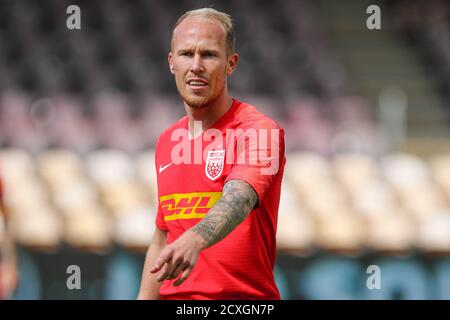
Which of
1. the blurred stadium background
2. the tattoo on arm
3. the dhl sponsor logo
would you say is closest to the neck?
the dhl sponsor logo

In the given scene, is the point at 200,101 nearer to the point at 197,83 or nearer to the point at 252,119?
the point at 197,83

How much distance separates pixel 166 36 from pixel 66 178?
11.3 feet

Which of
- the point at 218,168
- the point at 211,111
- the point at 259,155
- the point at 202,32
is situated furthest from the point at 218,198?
the point at 202,32

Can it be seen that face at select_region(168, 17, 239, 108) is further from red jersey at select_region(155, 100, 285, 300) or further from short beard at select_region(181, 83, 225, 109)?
red jersey at select_region(155, 100, 285, 300)

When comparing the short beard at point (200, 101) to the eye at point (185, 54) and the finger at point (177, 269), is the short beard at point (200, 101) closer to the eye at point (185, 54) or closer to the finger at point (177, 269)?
the eye at point (185, 54)

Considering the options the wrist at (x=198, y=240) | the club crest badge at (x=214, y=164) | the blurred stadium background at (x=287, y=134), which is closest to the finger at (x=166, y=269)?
the wrist at (x=198, y=240)

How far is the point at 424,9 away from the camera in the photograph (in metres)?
13.8

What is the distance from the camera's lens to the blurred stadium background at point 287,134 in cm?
815

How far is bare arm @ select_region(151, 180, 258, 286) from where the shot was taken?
238 cm

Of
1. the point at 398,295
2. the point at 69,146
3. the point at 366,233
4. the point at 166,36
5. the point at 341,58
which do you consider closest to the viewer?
the point at 398,295

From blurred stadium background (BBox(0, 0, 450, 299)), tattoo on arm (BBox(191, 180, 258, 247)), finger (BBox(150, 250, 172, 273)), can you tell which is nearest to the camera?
finger (BBox(150, 250, 172, 273))

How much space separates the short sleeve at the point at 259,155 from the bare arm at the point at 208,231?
0.12 feet
